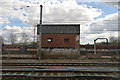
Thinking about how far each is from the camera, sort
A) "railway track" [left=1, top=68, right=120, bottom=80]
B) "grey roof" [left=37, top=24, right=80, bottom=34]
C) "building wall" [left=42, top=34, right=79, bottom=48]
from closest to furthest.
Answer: "railway track" [left=1, top=68, right=120, bottom=80], "building wall" [left=42, top=34, right=79, bottom=48], "grey roof" [left=37, top=24, right=80, bottom=34]

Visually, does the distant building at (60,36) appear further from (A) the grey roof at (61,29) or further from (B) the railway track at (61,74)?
(B) the railway track at (61,74)

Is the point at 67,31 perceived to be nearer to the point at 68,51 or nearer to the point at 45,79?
the point at 68,51

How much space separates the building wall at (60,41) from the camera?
3186cm

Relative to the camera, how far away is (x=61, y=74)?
944 centimetres

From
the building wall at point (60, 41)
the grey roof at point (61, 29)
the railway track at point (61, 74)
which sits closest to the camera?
the railway track at point (61, 74)

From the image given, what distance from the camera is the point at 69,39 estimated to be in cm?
3219

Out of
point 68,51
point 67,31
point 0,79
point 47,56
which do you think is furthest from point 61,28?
point 0,79

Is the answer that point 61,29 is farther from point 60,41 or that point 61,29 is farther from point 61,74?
point 61,74

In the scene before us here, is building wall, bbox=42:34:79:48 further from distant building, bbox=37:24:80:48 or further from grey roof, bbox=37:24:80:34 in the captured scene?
grey roof, bbox=37:24:80:34

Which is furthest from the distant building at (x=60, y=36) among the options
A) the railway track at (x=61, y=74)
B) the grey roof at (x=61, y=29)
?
the railway track at (x=61, y=74)

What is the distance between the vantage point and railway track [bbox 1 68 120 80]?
330 inches

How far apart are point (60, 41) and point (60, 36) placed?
4.66 ft

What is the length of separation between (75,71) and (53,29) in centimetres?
2423

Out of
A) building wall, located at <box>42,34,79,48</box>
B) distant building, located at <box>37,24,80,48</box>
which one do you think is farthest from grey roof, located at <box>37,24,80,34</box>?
building wall, located at <box>42,34,79,48</box>
